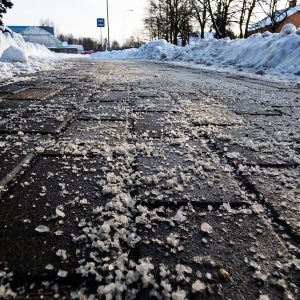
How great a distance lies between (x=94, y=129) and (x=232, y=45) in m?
9.82

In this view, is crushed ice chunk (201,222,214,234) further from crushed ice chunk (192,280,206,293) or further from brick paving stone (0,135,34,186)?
brick paving stone (0,135,34,186)

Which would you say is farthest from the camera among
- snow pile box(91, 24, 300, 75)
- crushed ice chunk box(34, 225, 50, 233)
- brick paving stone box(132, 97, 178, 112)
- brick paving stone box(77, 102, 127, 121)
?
snow pile box(91, 24, 300, 75)

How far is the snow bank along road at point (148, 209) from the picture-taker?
25.6 inches

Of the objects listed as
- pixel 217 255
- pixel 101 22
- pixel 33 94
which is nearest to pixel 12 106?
pixel 33 94

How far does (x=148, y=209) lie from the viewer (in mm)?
926

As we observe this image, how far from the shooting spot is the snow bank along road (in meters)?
0.65

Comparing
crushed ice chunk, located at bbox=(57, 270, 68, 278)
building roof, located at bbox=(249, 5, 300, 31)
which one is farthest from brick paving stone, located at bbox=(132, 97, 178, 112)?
building roof, located at bbox=(249, 5, 300, 31)

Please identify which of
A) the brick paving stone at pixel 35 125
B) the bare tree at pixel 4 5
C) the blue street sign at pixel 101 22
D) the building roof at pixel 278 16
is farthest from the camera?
the blue street sign at pixel 101 22

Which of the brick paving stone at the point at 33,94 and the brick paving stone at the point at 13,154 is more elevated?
the brick paving stone at the point at 13,154

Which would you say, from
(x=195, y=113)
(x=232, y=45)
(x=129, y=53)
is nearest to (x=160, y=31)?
(x=129, y=53)

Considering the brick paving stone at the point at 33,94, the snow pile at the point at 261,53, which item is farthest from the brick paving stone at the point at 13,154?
the snow pile at the point at 261,53

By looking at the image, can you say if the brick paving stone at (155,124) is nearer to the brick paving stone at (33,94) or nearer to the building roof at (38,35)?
the brick paving stone at (33,94)

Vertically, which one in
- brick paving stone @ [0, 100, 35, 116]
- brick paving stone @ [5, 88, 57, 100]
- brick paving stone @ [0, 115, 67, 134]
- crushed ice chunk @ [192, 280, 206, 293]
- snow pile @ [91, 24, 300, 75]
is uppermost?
snow pile @ [91, 24, 300, 75]

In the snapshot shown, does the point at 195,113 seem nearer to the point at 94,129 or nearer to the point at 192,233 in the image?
the point at 94,129
